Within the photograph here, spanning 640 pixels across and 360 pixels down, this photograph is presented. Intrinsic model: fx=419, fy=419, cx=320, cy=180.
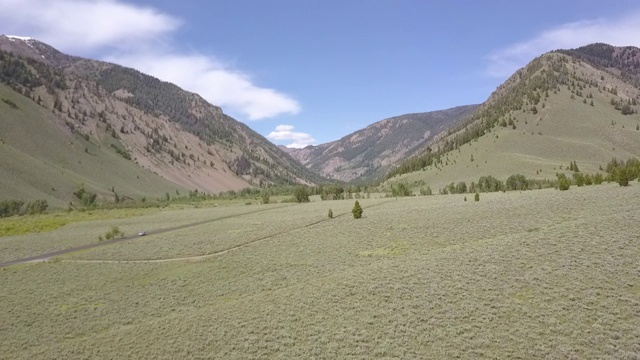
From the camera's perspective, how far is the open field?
2136cm

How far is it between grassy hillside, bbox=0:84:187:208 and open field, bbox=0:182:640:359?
348ft

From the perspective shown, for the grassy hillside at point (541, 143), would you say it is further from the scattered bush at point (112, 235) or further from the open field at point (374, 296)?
the scattered bush at point (112, 235)

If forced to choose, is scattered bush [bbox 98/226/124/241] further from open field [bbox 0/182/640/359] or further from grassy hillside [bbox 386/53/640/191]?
grassy hillside [bbox 386/53/640/191]

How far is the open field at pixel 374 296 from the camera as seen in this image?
21.4 metres

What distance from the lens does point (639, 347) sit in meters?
18.9

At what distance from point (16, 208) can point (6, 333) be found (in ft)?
329

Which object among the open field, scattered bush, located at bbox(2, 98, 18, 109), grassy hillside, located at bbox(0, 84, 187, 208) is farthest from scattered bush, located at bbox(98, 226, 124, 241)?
scattered bush, located at bbox(2, 98, 18, 109)

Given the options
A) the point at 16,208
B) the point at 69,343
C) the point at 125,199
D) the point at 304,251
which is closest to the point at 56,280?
the point at 69,343

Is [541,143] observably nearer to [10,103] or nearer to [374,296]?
[374,296]

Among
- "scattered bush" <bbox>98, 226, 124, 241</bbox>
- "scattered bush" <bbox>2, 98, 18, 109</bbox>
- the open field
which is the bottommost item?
the open field

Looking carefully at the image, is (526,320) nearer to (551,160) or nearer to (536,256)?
(536,256)

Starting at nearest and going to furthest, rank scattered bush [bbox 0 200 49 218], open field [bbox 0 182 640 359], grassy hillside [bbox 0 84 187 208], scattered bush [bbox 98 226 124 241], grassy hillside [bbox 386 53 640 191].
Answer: open field [bbox 0 182 640 359] → scattered bush [bbox 98 226 124 241] → scattered bush [bbox 0 200 49 218] → grassy hillside [bbox 0 84 187 208] → grassy hillside [bbox 386 53 640 191]

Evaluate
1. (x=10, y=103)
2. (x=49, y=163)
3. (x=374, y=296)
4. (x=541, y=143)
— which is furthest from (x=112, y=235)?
Result: (x=10, y=103)

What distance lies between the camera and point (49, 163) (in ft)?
525
